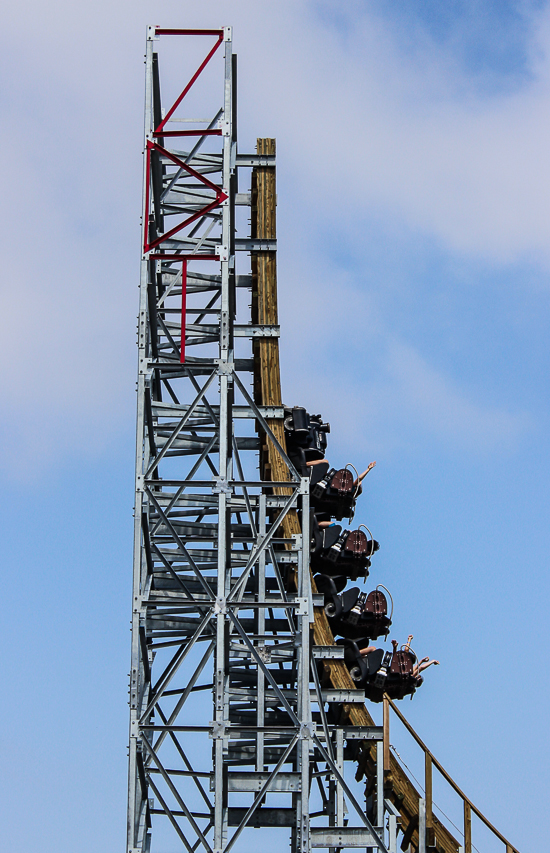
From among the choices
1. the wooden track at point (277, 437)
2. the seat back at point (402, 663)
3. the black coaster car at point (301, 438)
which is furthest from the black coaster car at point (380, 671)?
the black coaster car at point (301, 438)

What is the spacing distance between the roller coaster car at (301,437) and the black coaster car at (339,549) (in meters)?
1.47

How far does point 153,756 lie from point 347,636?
10.2m

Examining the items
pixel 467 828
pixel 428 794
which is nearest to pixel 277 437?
pixel 428 794

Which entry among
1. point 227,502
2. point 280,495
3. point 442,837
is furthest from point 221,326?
point 442,837

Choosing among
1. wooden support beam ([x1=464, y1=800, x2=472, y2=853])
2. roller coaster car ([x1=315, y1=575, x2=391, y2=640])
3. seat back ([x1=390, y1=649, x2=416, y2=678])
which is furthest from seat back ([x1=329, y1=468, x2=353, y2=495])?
wooden support beam ([x1=464, y1=800, x2=472, y2=853])

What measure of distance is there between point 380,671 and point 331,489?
4367 mm

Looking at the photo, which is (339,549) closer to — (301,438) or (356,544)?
(356,544)

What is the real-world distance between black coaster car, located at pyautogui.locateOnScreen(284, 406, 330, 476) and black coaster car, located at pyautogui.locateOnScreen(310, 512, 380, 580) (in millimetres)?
1437

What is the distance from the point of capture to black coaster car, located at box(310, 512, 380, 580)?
113 ft

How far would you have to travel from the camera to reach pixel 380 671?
34094 millimetres

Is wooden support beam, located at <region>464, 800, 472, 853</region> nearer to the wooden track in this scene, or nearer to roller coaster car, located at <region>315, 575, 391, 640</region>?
the wooden track

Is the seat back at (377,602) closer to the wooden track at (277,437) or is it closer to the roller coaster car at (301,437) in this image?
the wooden track at (277,437)

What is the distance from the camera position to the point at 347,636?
113 feet

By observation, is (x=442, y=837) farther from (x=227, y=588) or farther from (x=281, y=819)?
(x=227, y=588)
